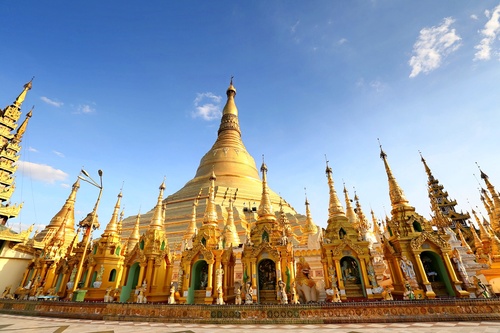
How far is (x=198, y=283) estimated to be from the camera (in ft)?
51.4

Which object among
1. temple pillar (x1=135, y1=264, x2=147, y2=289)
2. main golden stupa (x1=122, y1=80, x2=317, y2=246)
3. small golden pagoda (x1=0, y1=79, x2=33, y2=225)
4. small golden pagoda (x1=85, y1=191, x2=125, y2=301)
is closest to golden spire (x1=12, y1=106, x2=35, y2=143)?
small golden pagoda (x1=0, y1=79, x2=33, y2=225)

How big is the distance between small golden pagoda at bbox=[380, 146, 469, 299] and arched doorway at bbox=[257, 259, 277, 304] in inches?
260

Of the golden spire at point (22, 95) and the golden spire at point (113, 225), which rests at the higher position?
the golden spire at point (22, 95)

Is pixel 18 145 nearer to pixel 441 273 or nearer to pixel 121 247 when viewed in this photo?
pixel 121 247

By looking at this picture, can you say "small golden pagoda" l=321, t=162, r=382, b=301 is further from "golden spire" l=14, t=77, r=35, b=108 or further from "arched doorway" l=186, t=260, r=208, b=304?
"golden spire" l=14, t=77, r=35, b=108

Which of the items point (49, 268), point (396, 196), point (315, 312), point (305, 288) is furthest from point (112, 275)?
point (396, 196)

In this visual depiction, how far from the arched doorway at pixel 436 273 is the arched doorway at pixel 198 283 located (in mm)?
12700

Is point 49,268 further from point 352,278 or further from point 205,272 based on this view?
point 352,278

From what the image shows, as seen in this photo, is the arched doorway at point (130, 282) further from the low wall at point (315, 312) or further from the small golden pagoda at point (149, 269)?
the low wall at point (315, 312)

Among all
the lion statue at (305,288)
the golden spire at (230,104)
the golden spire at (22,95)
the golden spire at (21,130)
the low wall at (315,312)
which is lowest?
the low wall at (315,312)

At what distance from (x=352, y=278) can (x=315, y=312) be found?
4.73 m

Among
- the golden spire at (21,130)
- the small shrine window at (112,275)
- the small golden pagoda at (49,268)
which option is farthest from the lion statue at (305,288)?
the golden spire at (21,130)

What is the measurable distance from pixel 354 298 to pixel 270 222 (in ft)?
20.4

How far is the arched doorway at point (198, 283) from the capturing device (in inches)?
584
